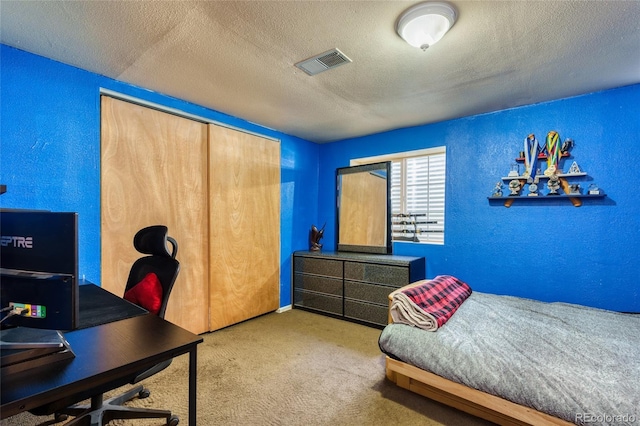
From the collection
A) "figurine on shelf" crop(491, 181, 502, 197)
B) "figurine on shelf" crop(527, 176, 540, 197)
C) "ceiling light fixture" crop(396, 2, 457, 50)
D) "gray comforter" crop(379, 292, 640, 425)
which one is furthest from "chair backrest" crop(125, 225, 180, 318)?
"figurine on shelf" crop(527, 176, 540, 197)

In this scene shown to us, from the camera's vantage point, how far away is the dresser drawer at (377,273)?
9.95 ft

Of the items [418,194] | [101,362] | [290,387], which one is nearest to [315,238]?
[418,194]

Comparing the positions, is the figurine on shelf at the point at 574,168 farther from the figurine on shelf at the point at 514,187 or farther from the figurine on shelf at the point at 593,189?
the figurine on shelf at the point at 514,187

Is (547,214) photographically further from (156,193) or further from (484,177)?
(156,193)

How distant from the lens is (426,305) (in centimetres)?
211

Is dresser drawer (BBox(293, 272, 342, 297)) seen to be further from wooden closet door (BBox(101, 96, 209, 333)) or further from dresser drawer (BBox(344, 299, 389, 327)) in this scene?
wooden closet door (BBox(101, 96, 209, 333))

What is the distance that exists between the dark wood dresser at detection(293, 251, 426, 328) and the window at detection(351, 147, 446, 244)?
38 cm

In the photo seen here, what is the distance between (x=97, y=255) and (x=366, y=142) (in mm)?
3137

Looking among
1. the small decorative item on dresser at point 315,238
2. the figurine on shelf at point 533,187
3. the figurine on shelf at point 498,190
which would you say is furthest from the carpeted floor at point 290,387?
the figurine on shelf at point 533,187

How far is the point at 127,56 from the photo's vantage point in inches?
79.9

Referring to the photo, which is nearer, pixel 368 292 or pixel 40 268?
pixel 40 268

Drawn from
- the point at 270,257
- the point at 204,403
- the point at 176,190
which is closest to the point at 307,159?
the point at 270,257

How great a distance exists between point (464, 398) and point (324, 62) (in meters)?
2.31

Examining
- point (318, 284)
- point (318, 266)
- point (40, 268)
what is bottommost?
point (318, 284)
